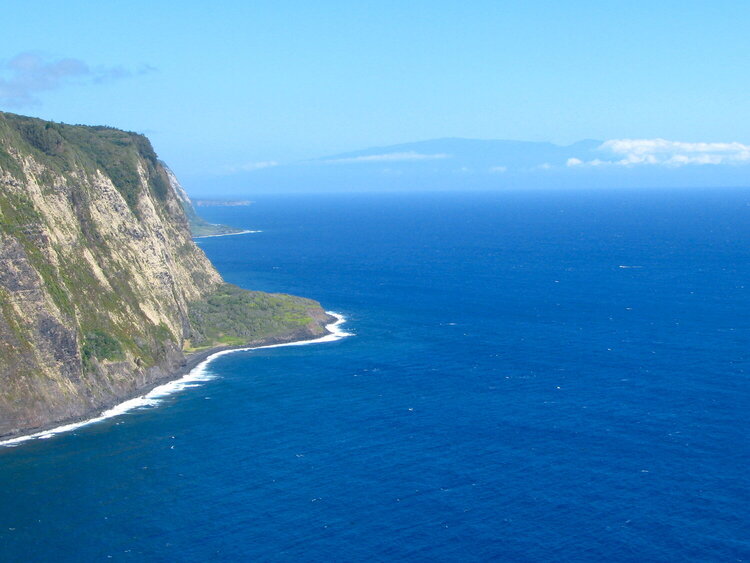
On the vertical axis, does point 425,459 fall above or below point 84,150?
below

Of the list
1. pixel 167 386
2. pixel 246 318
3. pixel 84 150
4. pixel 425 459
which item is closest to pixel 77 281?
pixel 167 386

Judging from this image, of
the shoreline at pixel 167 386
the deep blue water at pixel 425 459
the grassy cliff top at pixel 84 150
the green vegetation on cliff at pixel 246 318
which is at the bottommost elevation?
the deep blue water at pixel 425 459

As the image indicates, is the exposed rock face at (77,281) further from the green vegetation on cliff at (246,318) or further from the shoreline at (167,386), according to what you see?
the green vegetation on cliff at (246,318)

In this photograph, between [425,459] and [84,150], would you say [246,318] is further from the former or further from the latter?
[425,459]

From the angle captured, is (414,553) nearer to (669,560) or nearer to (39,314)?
(669,560)

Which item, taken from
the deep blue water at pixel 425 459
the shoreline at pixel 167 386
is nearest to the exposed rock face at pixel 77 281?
the shoreline at pixel 167 386

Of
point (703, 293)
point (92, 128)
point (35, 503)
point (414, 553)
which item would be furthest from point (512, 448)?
point (92, 128)

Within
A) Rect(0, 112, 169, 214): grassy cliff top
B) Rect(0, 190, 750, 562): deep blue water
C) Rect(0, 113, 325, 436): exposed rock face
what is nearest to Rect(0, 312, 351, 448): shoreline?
Rect(0, 113, 325, 436): exposed rock face
